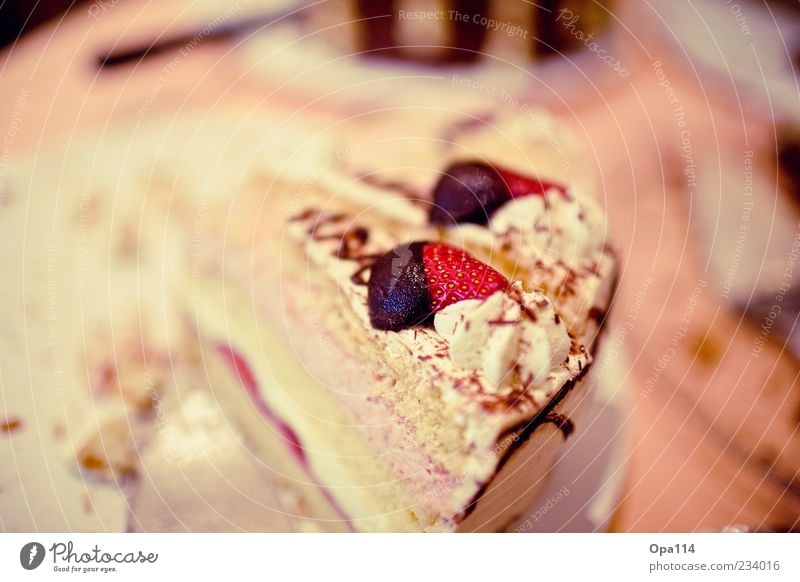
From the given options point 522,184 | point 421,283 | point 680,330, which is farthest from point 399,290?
point 680,330

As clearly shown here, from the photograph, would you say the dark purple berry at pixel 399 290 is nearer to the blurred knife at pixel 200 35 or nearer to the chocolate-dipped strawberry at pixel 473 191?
the chocolate-dipped strawberry at pixel 473 191

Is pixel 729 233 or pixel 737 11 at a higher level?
pixel 737 11

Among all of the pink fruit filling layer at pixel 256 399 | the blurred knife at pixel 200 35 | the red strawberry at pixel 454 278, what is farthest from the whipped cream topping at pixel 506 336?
the blurred knife at pixel 200 35

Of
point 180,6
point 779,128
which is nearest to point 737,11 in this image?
point 779,128

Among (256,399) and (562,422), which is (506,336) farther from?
(256,399)
